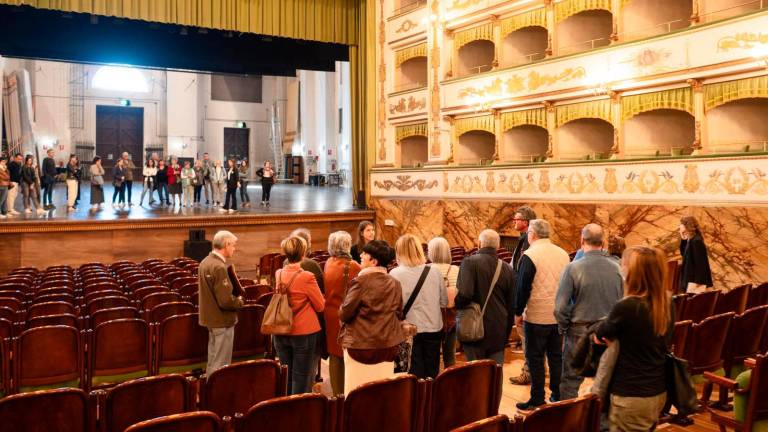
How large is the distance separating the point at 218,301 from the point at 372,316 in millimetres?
1454

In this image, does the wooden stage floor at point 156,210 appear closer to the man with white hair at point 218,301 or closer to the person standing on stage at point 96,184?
the person standing on stage at point 96,184

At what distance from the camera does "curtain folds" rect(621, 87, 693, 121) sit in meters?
10.6

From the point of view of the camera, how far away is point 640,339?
2.64 metres

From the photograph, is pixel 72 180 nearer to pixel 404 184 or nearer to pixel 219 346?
pixel 404 184

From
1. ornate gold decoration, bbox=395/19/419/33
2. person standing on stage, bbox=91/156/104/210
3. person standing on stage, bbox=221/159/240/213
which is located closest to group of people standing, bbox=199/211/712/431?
person standing on stage, bbox=221/159/240/213

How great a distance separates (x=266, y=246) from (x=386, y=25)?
7.33 m

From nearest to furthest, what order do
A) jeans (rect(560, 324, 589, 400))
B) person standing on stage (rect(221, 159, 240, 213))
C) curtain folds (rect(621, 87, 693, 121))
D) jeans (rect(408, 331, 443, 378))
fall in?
1. jeans (rect(560, 324, 589, 400))
2. jeans (rect(408, 331, 443, 378))
3. curtain folds (rect(621, 87, 693, 121))
4. person standing on stage (rect(221, 159, 240, 213))

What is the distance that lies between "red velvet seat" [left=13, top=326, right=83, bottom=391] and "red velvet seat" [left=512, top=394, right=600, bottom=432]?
11.3ft

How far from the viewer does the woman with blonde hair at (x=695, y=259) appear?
6172 millimetres

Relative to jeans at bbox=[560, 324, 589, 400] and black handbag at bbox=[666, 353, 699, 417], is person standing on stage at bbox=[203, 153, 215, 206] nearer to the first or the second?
jeans at bbox=[560, 324, 589, 400]

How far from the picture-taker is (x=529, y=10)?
43.9 ft

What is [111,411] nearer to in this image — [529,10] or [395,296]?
[395,296]

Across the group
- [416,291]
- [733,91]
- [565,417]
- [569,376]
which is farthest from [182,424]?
[733,91]

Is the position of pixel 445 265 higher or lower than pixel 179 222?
lower
